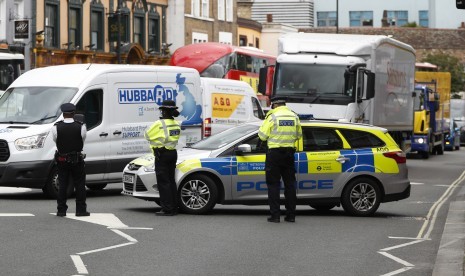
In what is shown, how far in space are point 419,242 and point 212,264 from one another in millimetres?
3622

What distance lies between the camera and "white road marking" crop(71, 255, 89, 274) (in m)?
11.7

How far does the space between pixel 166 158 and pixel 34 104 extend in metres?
4.41

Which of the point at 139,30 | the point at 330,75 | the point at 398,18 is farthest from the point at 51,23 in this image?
the point at 398,18

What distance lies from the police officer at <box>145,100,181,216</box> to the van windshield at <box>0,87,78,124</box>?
11.5ft

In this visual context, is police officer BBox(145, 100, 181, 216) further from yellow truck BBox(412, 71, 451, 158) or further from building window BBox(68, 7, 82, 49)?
building window BBox(68, 7, 82, 49)

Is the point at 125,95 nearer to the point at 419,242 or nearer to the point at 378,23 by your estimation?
the point at 419,242

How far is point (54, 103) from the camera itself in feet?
68.8

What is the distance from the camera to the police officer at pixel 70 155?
679 inches

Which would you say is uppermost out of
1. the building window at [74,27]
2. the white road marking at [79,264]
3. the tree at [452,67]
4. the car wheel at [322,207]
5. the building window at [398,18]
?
the building window at [398,18]

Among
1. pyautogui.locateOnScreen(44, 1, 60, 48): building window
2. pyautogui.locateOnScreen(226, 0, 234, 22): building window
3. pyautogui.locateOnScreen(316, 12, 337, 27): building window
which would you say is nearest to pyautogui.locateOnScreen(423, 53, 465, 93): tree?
pyautogui.locateOnScreen(316, 12, 337, 27): building window

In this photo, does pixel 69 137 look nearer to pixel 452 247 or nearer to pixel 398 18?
pixel 452 247

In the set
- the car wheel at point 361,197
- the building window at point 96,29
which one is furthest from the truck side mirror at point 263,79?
the building window at point 96,29

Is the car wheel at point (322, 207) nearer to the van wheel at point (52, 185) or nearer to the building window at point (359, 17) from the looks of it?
the van wheel at point (52, 185)

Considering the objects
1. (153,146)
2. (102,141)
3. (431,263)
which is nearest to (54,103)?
(102,141)
